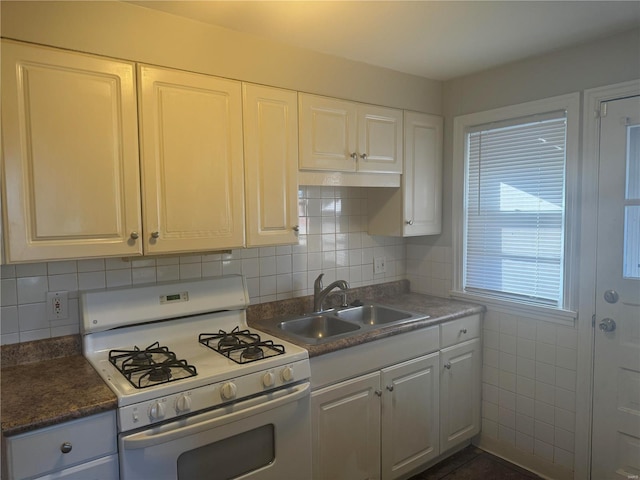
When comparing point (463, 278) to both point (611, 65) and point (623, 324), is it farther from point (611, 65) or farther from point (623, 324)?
point (611, 65)

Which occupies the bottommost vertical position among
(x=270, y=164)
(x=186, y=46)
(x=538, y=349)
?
(x=538, y=349)

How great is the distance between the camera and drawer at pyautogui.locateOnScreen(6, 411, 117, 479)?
1.34 meters

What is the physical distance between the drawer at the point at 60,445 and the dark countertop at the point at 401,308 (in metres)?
0.83

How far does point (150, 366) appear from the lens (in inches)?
66.2

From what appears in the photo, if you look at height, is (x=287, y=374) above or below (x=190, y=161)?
below

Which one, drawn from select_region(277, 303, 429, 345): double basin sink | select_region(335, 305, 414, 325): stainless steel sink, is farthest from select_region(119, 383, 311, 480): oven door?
select_region(335, 305, 414, 325): stainless steel sink

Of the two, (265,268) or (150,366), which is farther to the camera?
(265,268)

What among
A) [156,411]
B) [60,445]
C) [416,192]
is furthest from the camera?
[416,192]

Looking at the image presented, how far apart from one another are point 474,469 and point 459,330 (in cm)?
81

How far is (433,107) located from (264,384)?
203 cm

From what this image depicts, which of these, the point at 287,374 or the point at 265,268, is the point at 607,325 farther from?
the point at 265,268

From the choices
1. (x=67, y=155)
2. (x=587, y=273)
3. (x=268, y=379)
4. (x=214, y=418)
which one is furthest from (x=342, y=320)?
(x=67, y=155)

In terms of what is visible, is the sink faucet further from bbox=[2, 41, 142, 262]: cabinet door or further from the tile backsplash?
Result: bbox=[2, 41, 142, 262]: cabinet door

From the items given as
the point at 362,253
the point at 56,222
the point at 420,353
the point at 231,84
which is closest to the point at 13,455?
the point at 56,222
